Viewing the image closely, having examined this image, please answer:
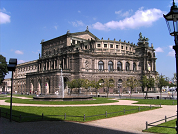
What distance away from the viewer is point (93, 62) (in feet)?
253

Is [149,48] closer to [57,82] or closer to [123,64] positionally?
[123,64]

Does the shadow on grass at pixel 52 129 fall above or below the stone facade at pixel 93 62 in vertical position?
below

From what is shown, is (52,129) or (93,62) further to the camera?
(93,62)

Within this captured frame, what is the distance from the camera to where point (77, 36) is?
88000mm

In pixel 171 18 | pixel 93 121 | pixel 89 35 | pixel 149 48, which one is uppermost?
pixel 89 35

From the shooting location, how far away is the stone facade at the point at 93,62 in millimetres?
73875

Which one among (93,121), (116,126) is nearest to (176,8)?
(116,126)

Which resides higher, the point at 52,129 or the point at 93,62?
the point at 93,62

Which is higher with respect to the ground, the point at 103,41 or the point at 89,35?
the point at 89,35

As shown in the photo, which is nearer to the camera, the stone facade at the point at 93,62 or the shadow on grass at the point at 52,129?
the shadow on grass at the point at 52,129

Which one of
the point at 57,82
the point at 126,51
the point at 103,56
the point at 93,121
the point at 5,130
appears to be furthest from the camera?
the point at 126,51

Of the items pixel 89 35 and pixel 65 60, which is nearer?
pixel 65 60

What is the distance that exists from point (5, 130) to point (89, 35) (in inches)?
3250

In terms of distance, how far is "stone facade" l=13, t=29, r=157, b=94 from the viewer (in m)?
73.9
